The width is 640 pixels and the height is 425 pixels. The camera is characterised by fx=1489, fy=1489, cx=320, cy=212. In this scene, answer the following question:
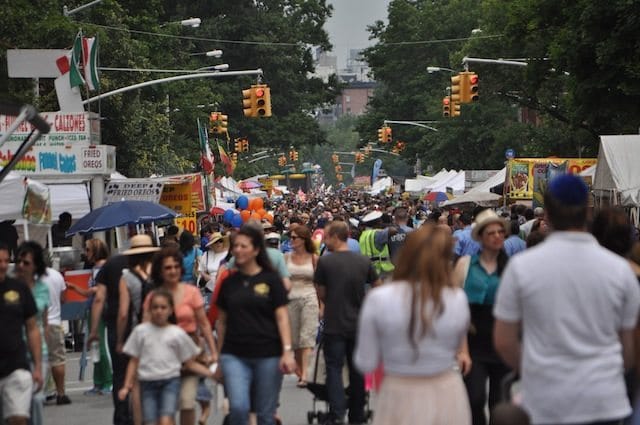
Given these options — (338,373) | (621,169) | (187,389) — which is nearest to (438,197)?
(621,169)

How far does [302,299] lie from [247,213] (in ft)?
50.3

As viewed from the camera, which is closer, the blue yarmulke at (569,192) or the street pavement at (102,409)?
the blue yarmulke at (569,192)

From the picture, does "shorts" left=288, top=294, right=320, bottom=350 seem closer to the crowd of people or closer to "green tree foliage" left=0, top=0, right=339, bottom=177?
the crowd of people

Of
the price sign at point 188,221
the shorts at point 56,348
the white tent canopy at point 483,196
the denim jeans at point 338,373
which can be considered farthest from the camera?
the white tent canopy at point 483,196

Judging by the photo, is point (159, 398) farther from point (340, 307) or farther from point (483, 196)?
point (483, 196)

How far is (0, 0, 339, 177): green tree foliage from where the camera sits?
121 feet

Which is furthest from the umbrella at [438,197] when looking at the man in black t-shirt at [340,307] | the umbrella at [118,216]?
the man in black t-shirt at [340,307]

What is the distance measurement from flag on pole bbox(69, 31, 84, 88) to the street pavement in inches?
571

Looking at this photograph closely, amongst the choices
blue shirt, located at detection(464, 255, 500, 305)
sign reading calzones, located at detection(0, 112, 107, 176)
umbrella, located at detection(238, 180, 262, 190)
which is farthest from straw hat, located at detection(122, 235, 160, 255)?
umbrella, located at detection(238, 180, 262, 190)

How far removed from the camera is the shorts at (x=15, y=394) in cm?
930

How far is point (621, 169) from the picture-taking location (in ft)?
88.6

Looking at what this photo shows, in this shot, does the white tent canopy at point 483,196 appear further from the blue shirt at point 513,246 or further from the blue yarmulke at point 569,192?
the blue yarmulke at point 569,192

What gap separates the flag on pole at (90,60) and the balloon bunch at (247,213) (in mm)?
3896

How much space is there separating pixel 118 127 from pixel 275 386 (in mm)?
35274
